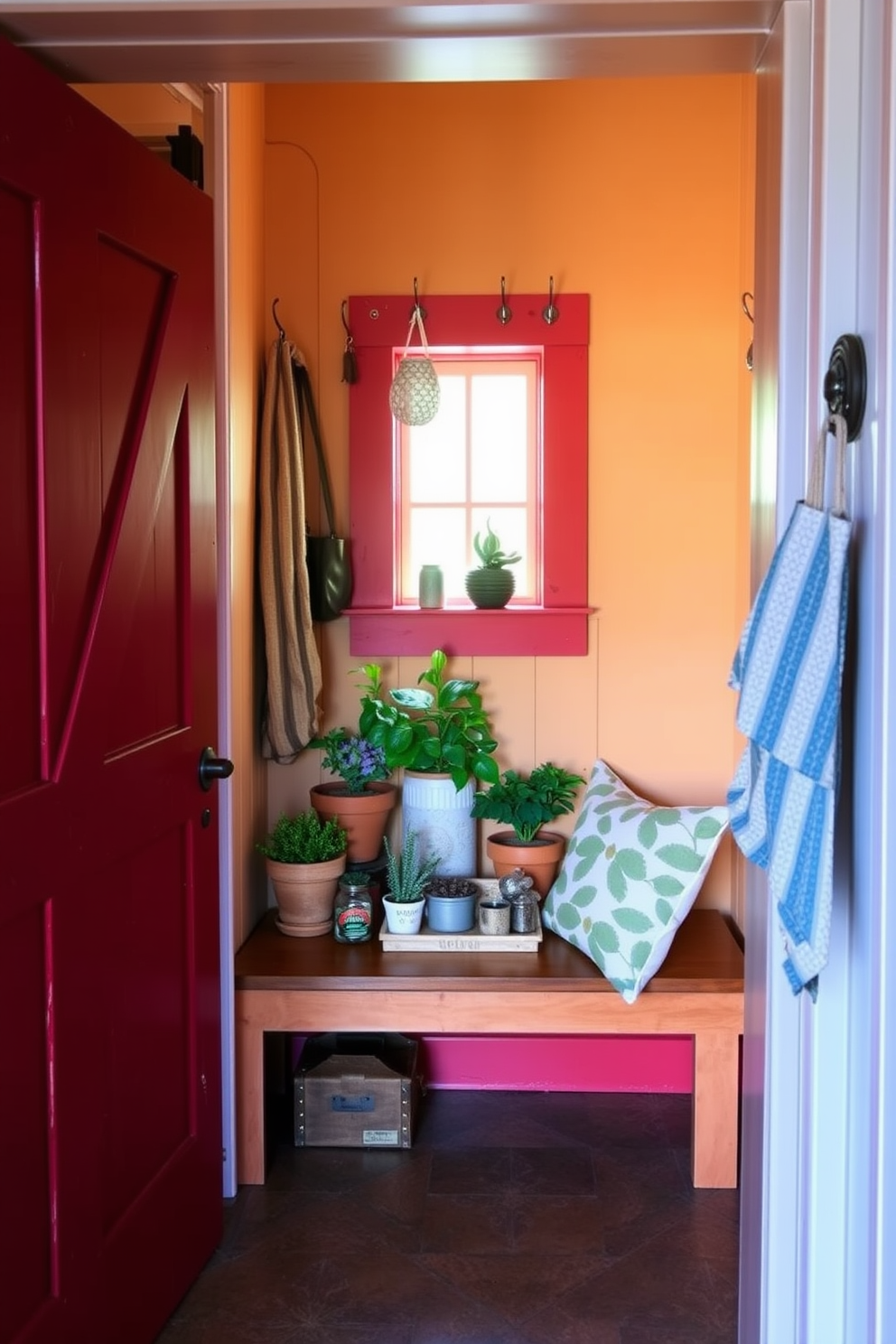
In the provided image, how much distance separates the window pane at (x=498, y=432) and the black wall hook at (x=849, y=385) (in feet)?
7.53

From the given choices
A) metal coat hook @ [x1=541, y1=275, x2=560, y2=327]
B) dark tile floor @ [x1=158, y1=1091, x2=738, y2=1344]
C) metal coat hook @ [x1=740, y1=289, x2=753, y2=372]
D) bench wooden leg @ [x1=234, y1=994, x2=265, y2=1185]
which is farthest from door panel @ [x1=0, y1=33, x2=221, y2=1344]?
metal coat hook @ [x1=740, y1=289, x2=753, y2=372]

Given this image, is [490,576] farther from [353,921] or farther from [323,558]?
[353,921]

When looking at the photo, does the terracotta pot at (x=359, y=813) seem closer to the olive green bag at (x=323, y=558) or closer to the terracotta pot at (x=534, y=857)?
the terracotta pot at (x=534, y=857)

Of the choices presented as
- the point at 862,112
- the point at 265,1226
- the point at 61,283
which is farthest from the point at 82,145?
the point at 265,1226

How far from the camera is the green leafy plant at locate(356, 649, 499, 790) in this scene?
11.5 ft

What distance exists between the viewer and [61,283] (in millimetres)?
1925

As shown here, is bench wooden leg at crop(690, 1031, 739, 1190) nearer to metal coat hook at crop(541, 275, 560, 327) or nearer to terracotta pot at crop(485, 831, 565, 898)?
terracotta pot at crop(485, 831, 565, 898)

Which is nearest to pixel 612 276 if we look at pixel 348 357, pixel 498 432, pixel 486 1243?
pixel 498 432

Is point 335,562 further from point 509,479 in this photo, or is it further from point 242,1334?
point 242,1334

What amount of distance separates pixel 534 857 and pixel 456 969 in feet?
1.55

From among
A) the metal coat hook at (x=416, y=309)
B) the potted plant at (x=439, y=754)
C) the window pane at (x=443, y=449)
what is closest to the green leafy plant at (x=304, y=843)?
the potted plant at (x=439, y=754)

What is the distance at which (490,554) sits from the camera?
365 centimetres

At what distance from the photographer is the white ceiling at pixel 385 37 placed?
5.58 ft

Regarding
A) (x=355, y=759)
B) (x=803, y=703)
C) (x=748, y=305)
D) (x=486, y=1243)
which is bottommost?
(x=486, y=1243)
